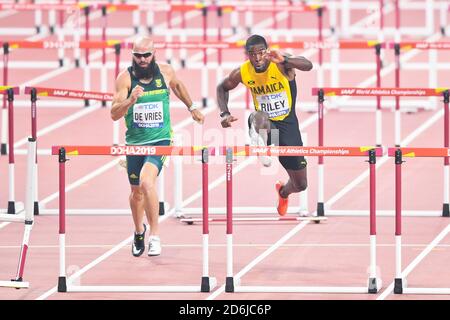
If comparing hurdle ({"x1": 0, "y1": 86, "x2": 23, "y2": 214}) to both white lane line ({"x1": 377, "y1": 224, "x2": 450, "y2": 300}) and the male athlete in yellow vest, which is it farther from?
white lane line ({"x1": 377, "y1": 224, "x2": 450, "y2": 300})

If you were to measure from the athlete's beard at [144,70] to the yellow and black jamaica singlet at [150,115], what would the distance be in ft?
0.20

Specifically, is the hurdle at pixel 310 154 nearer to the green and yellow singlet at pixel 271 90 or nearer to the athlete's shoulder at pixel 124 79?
the athlete's shoulder at pixel 124 79

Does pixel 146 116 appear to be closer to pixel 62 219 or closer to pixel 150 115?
pixel 150 115

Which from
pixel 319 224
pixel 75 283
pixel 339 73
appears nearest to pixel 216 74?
pixel 339 73

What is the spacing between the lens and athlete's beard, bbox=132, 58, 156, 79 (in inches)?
550

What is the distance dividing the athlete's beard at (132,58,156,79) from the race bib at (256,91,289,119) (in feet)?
3.51

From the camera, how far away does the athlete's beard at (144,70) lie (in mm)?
13961

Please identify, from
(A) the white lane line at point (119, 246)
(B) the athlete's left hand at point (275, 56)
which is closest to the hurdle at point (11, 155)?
(A) the white lane line at point (119, 246)

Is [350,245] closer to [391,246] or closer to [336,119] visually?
[391,246]

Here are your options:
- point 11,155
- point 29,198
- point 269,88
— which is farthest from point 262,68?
point 11,155

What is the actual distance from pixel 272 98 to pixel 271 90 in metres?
0.12

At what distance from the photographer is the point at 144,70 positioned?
1398cm

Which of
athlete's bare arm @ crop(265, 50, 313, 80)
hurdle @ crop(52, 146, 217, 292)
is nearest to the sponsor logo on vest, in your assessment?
athlete's bare arm @ crop(265, 50, 313, 80)

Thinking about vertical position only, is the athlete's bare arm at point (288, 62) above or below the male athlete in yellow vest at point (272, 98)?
above
